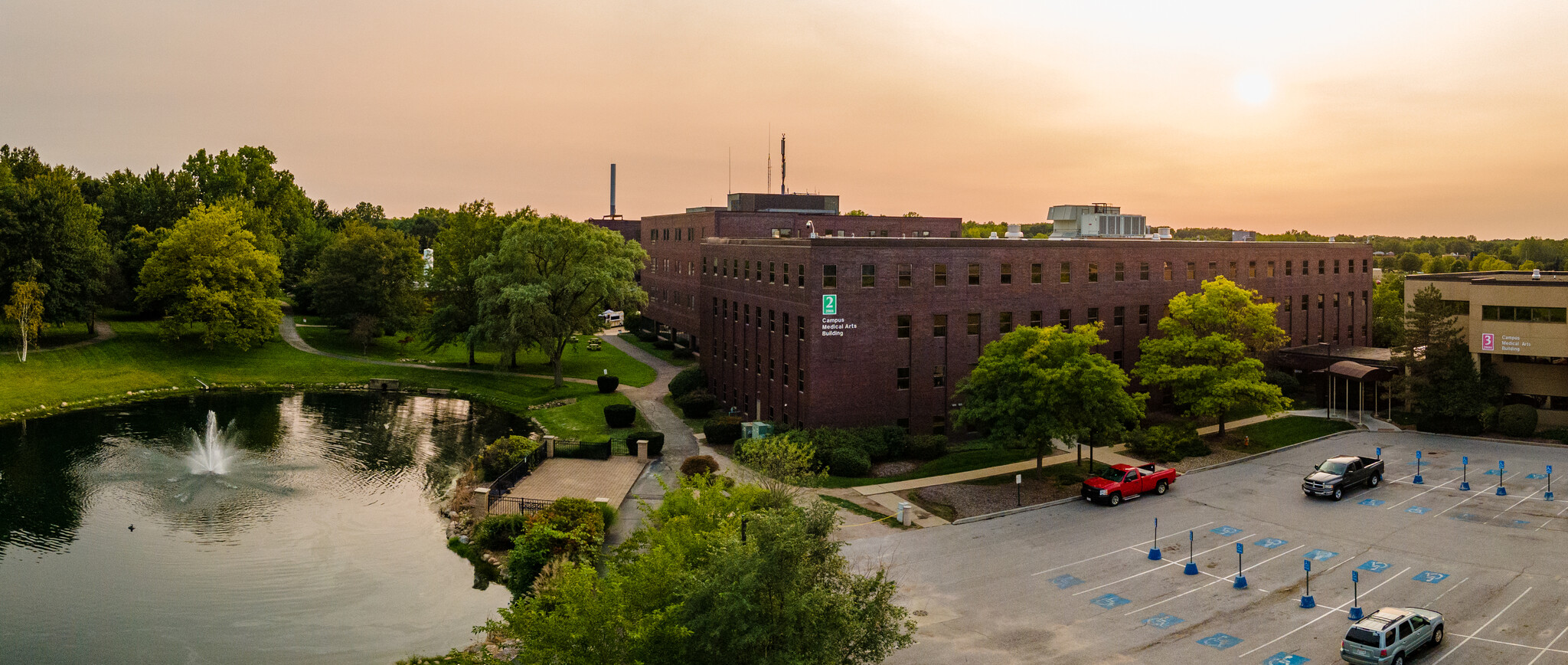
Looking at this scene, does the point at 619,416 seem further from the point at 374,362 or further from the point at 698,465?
the point at 374,362

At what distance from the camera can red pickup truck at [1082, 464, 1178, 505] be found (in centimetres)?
4344

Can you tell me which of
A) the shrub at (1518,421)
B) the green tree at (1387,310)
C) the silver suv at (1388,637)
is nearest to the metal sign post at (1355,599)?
the silver suv at (1388,637)

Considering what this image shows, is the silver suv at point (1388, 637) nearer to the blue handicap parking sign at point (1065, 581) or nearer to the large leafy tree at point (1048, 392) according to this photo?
the blue handicap parking sign at point (1065, 581)

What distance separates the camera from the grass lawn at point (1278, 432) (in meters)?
55.8

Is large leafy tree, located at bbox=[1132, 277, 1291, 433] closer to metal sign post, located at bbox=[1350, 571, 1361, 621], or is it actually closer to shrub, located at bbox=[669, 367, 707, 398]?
metal sign post, located at bbox=[1350, 571, 1361, 621]

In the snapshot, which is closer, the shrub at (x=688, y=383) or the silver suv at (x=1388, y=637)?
the silver suv at (x=1388, y=637)

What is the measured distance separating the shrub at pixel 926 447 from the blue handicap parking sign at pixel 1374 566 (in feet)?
68.7

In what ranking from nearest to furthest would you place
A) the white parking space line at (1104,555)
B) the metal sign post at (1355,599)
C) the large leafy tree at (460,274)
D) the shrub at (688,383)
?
the metal sign post at (1355,599), the white parking space line at (1104,555), the shrub at (688,383), the large leafy tree at (460,274)

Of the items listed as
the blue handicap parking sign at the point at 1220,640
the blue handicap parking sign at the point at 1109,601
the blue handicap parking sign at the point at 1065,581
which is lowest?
the blue handicap parking sign at the point at 1220,640

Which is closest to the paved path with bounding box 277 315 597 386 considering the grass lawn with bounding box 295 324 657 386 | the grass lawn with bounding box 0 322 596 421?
the grass lawn with bounding box 295 324 657 386

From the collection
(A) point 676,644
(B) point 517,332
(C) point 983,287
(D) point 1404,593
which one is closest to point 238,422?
(B) point 517,332

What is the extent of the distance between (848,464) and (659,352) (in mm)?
53735

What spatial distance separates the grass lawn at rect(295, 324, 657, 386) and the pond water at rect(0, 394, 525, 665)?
2206 centimetres

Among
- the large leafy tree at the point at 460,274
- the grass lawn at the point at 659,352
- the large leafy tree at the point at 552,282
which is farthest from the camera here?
the grass lawn at the point at 659,352
